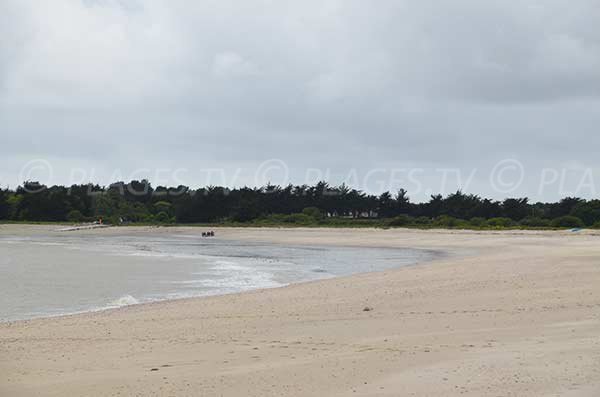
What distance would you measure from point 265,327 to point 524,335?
11.1 ft

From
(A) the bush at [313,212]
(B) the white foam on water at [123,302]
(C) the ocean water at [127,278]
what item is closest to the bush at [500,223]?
(A) the bush at [313,212]

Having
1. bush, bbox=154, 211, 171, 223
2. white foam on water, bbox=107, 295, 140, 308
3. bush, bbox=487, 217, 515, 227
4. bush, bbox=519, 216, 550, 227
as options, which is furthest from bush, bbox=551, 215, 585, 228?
bush, bbox=154, 211, 171, 223

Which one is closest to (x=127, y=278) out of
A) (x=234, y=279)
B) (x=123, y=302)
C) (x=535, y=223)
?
(x=234, y=279)

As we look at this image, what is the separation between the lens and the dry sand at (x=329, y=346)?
19.7 feet

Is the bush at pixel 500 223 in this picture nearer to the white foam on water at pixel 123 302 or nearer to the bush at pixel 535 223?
the bush at pixel 535 223

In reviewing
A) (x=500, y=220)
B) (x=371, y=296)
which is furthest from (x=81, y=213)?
(x=371, y=296)

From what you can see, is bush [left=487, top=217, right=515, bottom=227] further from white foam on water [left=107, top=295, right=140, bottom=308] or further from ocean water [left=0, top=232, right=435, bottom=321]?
white foam on water [left=107, top=295, right=140, bottom=308]

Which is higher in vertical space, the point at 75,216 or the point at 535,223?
the point at 75,216

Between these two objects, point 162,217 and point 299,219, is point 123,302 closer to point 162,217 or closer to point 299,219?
point 299,219

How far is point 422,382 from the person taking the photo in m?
5.90

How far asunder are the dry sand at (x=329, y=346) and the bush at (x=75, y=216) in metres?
89.4

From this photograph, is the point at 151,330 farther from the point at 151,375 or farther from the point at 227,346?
the point at 151,375

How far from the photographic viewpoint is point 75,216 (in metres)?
99.2

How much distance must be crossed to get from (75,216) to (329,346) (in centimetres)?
9687
